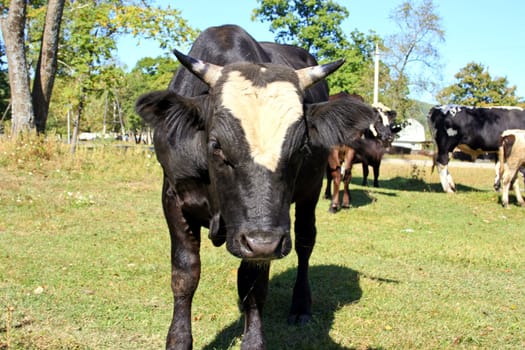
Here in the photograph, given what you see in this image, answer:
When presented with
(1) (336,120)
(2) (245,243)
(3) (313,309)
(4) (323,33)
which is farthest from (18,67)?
(4) (323,33)

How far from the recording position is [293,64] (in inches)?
218

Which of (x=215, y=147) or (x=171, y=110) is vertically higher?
(x=171, y=110)

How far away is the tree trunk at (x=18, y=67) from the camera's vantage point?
13.9m

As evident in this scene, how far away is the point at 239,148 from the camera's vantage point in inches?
107

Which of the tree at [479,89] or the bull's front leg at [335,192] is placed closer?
the bull's front leg at [335,192]

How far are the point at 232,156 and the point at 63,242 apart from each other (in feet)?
15.7

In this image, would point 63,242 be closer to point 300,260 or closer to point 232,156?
point 300,260

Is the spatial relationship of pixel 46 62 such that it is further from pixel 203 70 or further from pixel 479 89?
pixel 479 89

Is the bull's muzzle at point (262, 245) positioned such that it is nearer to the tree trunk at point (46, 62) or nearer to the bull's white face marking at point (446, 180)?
the tree trunk at point (46, 62)

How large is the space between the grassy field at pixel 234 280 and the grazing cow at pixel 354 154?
3.08ft

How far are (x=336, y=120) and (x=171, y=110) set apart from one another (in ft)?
3.34

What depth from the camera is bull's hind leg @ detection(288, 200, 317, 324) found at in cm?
461

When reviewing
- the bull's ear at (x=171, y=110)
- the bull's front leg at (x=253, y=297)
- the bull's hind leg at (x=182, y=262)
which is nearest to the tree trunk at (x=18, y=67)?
the bull's hind leg at (x=182, y=262)

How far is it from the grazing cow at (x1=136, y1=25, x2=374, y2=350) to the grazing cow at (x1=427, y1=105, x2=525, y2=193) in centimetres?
1360
